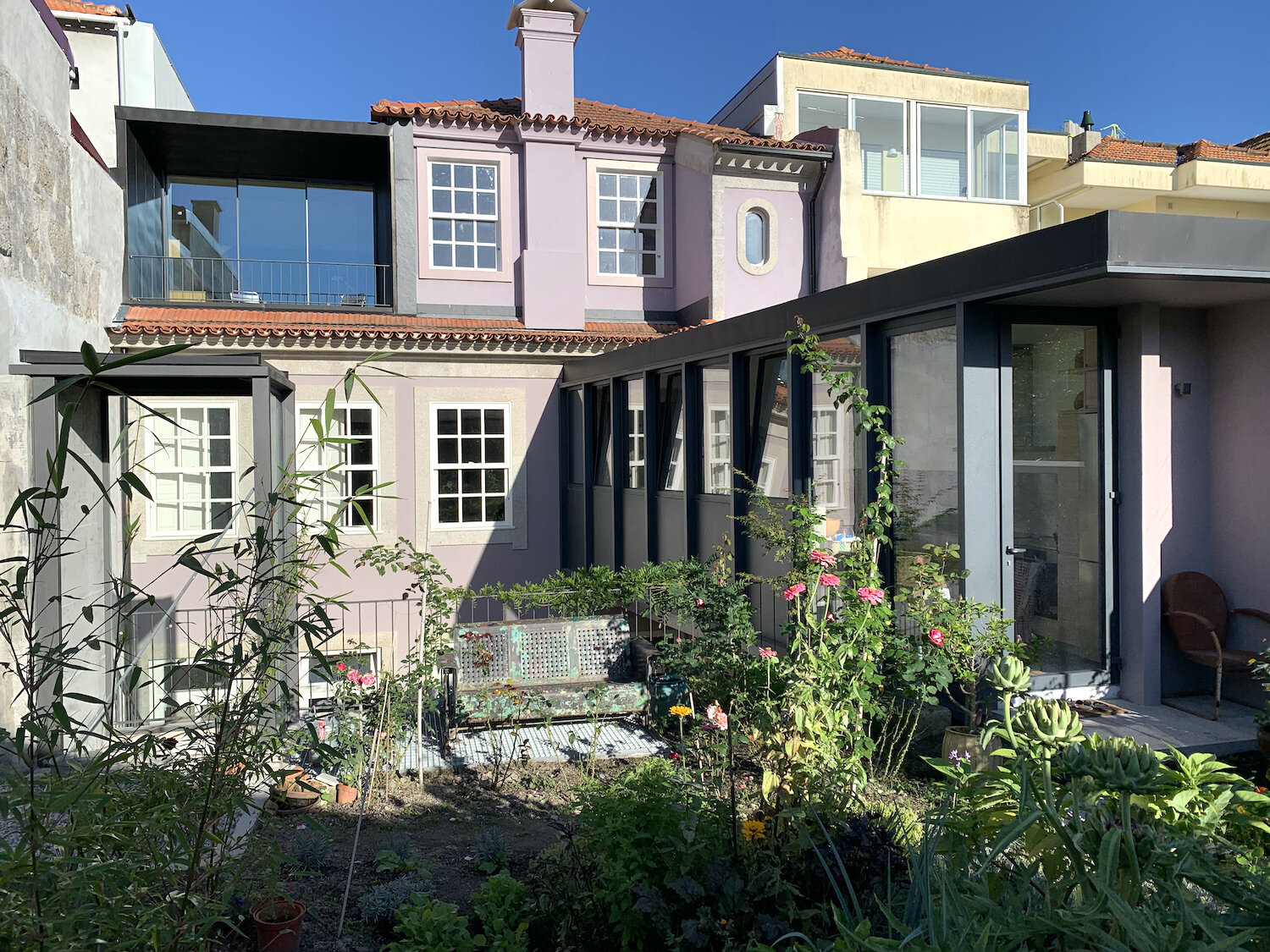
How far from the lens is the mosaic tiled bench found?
25.3 feet

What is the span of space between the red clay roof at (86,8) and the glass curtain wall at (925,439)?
14028 mm

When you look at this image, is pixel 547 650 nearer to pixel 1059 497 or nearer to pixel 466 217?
pixel 1059 497

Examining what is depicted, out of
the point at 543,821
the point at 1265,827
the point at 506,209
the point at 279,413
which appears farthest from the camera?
the point at 506,209

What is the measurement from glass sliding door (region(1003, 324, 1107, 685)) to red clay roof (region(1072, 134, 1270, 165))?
1881 cm

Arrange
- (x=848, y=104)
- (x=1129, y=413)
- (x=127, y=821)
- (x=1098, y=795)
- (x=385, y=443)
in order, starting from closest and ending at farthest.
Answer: (x=127, y=821), (x=1098, y=795), (x=1129, y=413), (x=385, y=443), (x=848, y=104)

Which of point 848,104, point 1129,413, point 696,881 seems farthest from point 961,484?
point 848,104

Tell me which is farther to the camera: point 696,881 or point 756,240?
point 756,240

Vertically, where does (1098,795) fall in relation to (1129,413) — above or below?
below

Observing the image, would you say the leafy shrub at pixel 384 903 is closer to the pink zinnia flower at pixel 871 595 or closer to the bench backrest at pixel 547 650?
the pink zinnia flower at pixel 871 595

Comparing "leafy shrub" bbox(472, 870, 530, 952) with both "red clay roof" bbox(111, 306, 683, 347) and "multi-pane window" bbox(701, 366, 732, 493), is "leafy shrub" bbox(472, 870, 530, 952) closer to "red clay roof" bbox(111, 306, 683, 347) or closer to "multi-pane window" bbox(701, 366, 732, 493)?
"multi-pane window" bbox(701, 366, 732, 493)

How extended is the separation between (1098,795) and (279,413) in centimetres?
725

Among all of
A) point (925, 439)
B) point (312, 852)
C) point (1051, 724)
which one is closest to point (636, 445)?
point (925, 439)

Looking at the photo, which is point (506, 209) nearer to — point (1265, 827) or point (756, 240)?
point (756, 240)

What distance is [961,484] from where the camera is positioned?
20.9 ft
